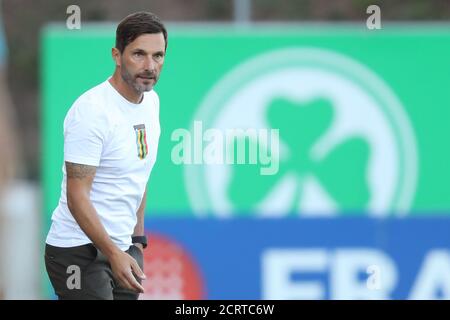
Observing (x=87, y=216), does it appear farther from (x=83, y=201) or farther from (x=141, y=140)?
(x=141, y=140)

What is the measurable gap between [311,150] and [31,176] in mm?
11826

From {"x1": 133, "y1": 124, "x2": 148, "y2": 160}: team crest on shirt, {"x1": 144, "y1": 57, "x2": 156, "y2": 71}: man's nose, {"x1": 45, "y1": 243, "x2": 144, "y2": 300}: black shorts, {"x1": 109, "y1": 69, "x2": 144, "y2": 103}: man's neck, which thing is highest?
{"x1": 144, "y1": 57, "x2": 156, "y2": 71}: man's nose

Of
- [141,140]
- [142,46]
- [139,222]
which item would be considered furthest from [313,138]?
[142,46]

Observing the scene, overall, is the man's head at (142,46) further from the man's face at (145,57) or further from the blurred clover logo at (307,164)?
the blurred clover logo at (307,164)

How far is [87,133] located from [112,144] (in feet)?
0.27

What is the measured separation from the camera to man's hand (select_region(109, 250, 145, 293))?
159 inches

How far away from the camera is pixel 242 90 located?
8.81m

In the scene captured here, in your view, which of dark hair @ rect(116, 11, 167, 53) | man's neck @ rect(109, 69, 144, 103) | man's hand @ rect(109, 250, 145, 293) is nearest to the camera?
dark hair @ rect(116, 11, 167, 53)

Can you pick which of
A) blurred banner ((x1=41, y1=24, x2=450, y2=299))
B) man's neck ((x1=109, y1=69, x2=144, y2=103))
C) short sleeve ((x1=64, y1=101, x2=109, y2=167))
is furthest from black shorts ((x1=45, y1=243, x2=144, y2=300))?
blurred banner ((x1=41, y1=24, x2=450, y2=299))

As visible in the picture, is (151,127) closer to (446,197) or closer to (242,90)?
(242,90)

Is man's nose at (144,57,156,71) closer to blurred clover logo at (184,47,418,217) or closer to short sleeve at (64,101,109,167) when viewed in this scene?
short sleeve at (64,101,109,167)

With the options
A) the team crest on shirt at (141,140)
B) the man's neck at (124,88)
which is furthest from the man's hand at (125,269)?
the man's neck at (124,88)

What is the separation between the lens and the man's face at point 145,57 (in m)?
3.72

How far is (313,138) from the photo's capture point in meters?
8.90
